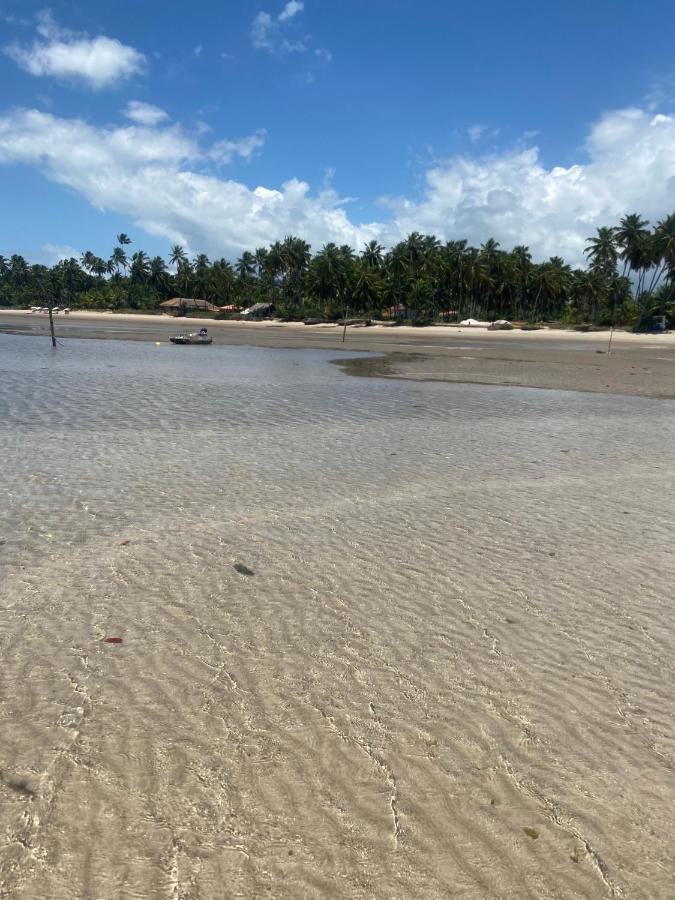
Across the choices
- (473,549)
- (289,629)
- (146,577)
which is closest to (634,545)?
(473,549)

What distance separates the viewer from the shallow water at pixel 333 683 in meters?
3.07

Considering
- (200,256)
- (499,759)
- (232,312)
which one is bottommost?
(499,759)

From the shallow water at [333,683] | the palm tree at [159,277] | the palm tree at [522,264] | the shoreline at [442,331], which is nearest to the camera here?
the shallow water at [333,683]

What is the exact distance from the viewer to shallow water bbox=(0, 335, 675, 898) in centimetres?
307

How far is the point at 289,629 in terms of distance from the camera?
5.27m

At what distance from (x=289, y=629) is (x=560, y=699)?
2205mm

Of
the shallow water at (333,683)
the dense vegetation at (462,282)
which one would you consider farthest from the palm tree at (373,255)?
the shallow water at (333,683)

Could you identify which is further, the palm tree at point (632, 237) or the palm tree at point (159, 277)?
the palm tree at point (159, 277)

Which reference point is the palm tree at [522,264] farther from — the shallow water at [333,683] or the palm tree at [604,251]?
the shallow water at [333,683]

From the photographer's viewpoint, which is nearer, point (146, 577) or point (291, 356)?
point (146, 577)

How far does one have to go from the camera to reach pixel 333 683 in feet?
14.8

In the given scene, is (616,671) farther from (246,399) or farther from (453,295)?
(453,295)

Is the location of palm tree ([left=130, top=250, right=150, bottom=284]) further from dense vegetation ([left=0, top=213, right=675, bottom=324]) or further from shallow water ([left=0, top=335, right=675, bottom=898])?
shallow water ([left=0, top=335, right=675, bottom=898])

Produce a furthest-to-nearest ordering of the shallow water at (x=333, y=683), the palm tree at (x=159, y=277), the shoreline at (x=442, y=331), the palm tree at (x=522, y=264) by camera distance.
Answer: the palm tree at (x=159, y=277) < the palm tree at (x=522, y=264) < the shoreline at (x=442, y=331) < the shallow water at (x=333, y=683)
